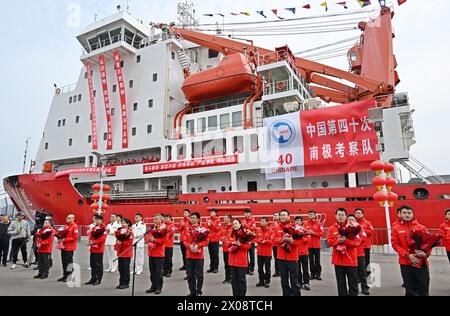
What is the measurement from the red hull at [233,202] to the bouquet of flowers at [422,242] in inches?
279

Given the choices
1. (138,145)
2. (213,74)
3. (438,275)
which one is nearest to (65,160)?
(138,145)

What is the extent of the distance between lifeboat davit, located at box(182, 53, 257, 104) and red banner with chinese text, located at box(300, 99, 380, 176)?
4.24 m

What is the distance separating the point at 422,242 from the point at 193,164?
11.6 meters

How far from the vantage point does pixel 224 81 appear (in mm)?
15664

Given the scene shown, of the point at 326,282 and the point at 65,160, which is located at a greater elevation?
the point at 65,160

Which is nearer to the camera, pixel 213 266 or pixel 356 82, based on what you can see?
pixel 213 266

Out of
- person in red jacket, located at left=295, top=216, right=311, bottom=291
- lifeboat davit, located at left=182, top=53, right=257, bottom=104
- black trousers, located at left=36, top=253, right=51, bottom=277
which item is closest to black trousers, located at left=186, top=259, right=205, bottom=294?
person in red jacket, located at left=295, top=216, right=311, bottom=291

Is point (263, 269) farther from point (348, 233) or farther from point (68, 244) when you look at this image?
point (68, 244)

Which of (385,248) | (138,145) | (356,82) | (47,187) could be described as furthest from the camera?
(138,145)

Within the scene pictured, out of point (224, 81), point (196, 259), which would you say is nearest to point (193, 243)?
point (196, 259)

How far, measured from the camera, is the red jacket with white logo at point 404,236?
13.0 ft

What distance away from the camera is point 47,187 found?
1633 cm

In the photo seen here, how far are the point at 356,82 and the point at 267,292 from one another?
1324cm
